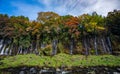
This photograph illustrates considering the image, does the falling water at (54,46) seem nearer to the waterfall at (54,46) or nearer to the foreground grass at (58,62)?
the waterfall at (54,46)

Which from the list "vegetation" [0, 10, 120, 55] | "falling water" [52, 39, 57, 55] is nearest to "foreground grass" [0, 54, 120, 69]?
"falling water" [52, 39, 57, 55]

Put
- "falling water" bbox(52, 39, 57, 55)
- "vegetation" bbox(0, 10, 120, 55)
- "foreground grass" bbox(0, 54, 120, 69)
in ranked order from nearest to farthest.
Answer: "foreground grass" bbox(0, 54, 120, 69), "falling water" bbox(52, 39, 57, 55), "vegetation" bbox(0, 10, 120, 55)

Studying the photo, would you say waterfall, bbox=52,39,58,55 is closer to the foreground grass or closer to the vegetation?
the vegetation

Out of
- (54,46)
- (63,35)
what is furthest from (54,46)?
(63,35)

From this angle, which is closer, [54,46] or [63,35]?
[54,46]

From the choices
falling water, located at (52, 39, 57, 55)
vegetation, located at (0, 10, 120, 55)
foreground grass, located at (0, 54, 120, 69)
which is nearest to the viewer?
foreground grass, located at (0, 54, 120, 69)

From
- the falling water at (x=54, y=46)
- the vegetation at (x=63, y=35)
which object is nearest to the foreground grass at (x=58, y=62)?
the falling water at (x=54, y=46)

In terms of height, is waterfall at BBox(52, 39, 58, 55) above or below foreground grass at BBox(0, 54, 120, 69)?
above

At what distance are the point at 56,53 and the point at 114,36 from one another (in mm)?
13469

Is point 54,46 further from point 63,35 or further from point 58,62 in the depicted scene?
point 58,62

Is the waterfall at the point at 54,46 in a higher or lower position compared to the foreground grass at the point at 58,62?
higher

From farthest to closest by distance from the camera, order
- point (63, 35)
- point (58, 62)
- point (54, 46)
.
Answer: point (63, 35)
point (54, 46)
point (58, 62)

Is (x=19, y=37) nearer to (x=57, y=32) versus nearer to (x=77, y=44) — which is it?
(x=57, y=32)

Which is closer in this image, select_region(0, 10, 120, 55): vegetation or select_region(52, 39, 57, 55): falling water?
select_region(52, 39, 57, 55): falling water
